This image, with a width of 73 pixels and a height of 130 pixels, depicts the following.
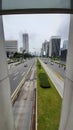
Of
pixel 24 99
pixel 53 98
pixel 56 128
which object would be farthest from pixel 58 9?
pixel 24 99

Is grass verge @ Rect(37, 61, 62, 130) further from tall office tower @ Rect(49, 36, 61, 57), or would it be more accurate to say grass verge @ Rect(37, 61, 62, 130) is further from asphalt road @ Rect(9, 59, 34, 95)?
tall office tower @ Rect(49, 36, 61, 57)

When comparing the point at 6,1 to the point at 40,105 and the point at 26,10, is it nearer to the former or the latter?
the point at 26,10

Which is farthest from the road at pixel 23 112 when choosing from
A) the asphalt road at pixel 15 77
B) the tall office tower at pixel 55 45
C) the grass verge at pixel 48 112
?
the tall office tower at pixel 55 45

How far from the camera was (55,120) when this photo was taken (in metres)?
10.6

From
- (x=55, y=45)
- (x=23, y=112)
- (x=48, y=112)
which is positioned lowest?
(x=23, y=112)

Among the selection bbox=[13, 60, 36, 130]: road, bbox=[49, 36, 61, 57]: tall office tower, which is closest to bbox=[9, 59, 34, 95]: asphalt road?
bbox=[13, 60, 36, 130]: road

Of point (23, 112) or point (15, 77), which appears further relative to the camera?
point (15, 77)

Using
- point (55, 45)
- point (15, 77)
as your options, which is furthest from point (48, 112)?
point (55, 45)

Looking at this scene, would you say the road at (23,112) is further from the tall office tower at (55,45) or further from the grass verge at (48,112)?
the tall office tower at (55,45)

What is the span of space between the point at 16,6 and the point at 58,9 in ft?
5.18

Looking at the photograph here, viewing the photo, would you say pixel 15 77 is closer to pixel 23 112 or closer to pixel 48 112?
pixel 23 112

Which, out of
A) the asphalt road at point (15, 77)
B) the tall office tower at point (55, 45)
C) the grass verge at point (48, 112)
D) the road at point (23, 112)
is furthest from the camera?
the tall office tower at point (55, 45)

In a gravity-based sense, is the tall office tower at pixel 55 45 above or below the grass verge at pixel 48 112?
above

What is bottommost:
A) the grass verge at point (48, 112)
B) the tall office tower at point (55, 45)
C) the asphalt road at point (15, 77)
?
the asphalt road at point (15, 77)
